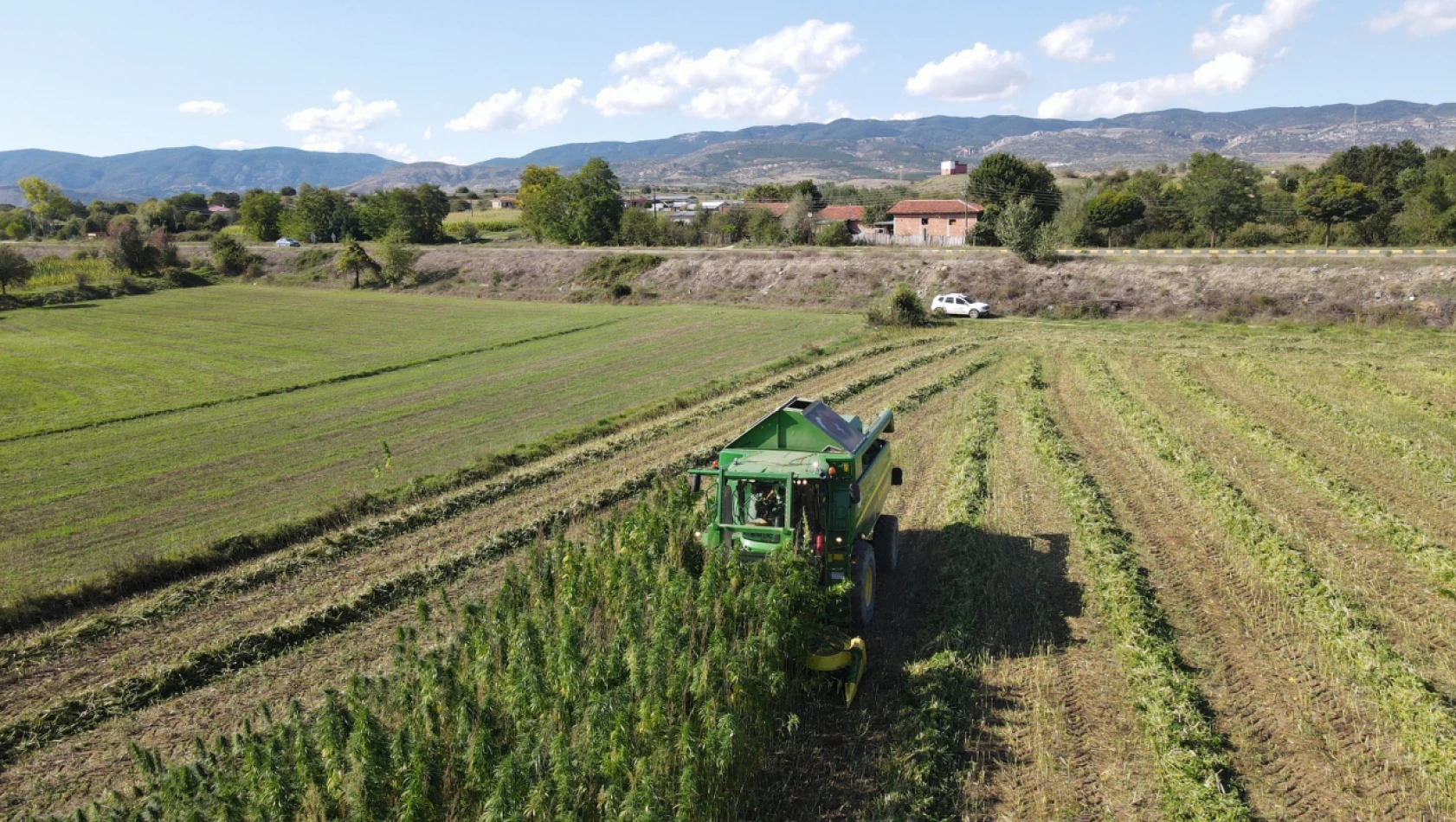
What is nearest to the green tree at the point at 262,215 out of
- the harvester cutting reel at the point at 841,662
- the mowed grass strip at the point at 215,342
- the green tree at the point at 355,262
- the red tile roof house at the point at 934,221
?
the green tree at the point at 355,262

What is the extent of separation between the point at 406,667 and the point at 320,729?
1.48m

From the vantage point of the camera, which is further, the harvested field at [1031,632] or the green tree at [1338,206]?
the green tree at [1338,206]

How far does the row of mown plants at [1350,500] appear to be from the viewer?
13.4m

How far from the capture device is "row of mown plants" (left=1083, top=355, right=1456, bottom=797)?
8789 mm

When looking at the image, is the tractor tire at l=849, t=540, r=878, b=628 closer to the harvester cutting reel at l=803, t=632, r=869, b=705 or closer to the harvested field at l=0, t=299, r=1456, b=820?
the harvested field at l=0, t=299, r=1456, b=820

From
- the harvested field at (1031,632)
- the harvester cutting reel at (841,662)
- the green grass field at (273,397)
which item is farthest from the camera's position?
the green grass field at (273,397)

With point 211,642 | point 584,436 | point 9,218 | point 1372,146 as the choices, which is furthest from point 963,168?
point 211,642

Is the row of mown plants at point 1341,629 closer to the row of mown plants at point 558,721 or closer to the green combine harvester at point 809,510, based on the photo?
the green combine harvester at point 809,510

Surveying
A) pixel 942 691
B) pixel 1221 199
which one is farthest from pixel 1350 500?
pixel 1221 199

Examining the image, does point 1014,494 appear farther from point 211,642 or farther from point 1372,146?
point 1372,146

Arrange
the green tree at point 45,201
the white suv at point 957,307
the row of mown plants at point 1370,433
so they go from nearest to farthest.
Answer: the row of mown plants at point 1370,433 < the white suv at point 957,307 < the green tree at point 45,201

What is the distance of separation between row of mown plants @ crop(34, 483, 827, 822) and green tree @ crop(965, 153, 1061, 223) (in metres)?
71.8

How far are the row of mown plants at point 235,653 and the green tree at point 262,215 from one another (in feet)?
336

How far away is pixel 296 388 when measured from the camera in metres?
31.9
